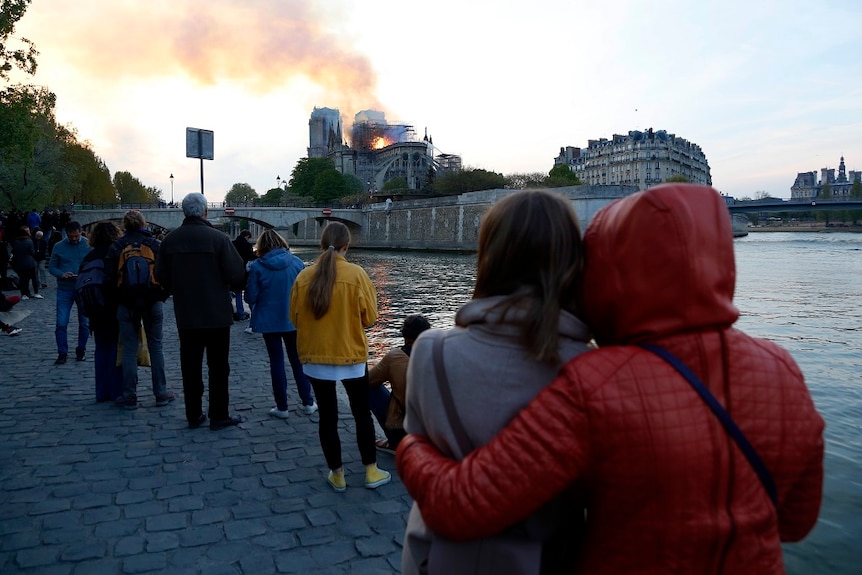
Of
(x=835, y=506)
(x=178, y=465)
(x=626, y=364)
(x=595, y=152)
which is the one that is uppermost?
(x=595, y=152)

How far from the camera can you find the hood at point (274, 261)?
5875 mm

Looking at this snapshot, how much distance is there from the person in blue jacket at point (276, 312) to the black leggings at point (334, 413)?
169 cm

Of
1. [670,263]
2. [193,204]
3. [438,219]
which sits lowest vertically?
[670,263]

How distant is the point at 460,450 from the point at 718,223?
80 cm

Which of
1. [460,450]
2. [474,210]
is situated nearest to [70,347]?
[460,450]

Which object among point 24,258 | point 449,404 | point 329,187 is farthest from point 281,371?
point 329,187

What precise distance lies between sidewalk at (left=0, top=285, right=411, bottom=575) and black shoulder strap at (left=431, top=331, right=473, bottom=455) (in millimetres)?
1948

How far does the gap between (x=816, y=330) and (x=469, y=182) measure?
185ft

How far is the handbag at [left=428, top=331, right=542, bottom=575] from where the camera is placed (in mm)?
1464

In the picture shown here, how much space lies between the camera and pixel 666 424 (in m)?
1.27

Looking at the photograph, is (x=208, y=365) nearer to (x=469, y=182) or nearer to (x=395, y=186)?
(x=469, y=182)

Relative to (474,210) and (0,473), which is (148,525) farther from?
(474,210)

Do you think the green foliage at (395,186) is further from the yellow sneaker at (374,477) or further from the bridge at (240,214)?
the yellow sneaker at (374,477)

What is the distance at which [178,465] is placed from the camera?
4.43 metres
